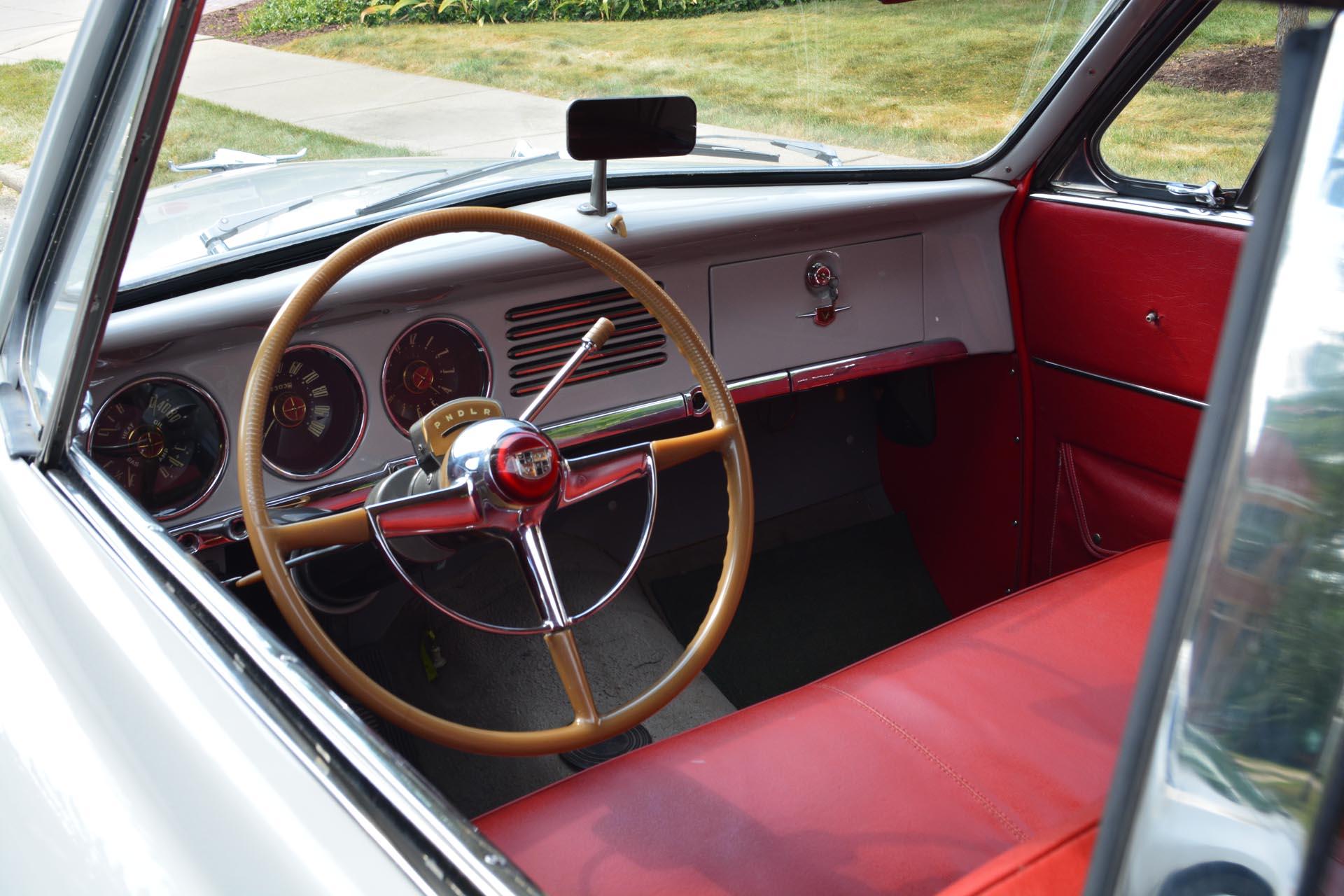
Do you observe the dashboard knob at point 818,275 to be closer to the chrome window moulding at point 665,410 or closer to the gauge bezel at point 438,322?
the chrome window moulding at point 665,410

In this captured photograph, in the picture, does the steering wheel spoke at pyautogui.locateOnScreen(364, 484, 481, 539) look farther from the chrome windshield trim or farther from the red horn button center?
the chrome windshield trim

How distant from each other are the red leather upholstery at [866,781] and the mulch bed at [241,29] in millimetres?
1108

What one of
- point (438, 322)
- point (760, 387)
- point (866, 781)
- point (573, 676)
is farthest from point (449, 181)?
point (866, 781)

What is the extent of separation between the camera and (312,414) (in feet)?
6.19

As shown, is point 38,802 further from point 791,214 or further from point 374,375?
point 791,214

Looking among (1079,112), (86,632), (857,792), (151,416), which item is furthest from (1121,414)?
(86,632)

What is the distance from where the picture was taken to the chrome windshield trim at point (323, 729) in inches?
29.1

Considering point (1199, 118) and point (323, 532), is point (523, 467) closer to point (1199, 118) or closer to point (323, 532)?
point (323, 532)

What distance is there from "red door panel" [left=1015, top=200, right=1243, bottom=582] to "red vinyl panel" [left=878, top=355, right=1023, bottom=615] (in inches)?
2.6

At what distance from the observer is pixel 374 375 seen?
1.94 meters

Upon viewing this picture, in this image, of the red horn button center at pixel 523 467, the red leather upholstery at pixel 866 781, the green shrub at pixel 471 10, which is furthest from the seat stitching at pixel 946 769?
the green shrub at pixel 471 10

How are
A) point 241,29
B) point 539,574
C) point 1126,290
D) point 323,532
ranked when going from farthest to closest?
1. point 1126,290
2. point 241,29
3. point 539,574
4. point 323,532

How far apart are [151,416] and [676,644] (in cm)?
136

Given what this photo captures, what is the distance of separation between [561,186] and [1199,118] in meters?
1.30
